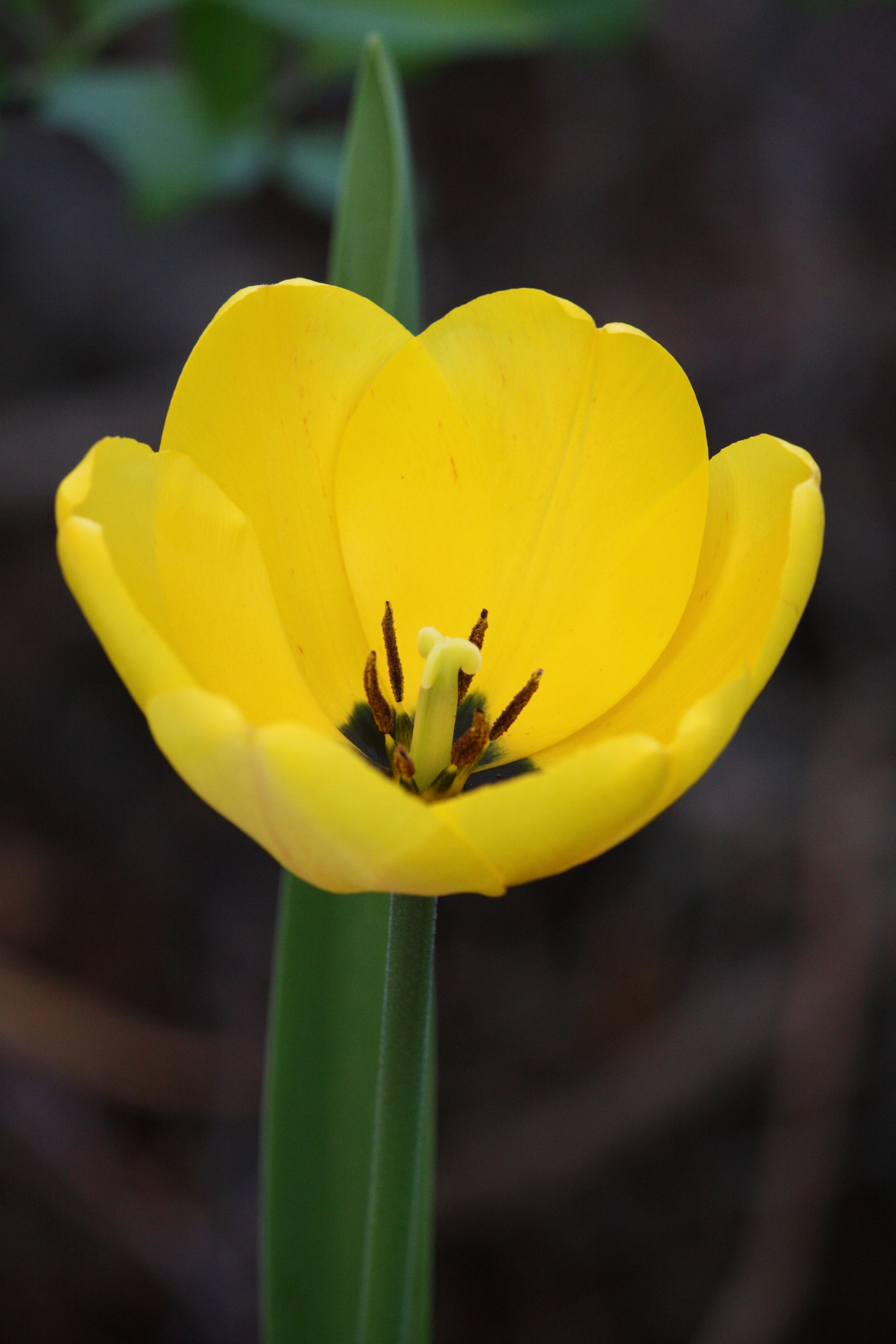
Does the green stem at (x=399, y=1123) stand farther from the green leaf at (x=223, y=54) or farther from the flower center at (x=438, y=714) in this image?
the green leaf at (x=223, y=54)

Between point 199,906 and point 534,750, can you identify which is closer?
point 534,750

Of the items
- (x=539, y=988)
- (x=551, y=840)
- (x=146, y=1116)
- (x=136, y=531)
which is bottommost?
(x=146, y=1116)

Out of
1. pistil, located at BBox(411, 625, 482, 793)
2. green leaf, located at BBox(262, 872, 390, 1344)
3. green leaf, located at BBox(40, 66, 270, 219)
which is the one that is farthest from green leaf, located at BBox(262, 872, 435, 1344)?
green leaf, located at BBox(40, 66, 270, 219)

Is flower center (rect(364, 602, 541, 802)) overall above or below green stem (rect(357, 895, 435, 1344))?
above

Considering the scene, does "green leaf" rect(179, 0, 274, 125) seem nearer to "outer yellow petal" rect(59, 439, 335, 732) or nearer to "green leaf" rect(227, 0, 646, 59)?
"green leaf" rect(227, 0, 646, 59)

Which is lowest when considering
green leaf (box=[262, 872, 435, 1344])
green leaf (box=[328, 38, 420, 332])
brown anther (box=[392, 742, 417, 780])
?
green leaf (box=[262, 872, 435, 1344])

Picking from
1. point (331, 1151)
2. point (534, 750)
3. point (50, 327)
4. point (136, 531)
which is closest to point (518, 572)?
point (534, 750)

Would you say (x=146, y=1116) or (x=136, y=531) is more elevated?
(x=136, y=531)

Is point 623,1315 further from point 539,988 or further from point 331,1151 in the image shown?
point 331,1151
